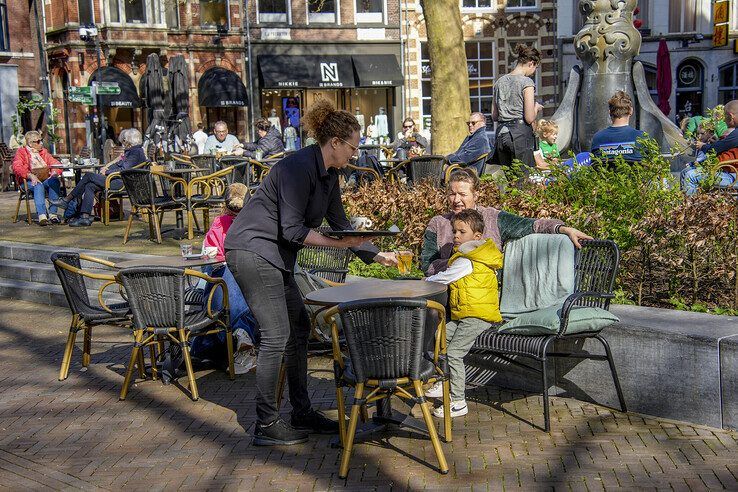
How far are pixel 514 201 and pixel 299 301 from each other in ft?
7.90

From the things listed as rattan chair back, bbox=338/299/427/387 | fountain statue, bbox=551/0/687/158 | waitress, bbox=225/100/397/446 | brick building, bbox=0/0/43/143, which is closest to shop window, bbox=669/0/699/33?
brick building, bbox=0/0/43/143

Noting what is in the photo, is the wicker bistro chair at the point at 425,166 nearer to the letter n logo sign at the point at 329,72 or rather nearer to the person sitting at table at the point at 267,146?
the person sitting at table at the point at 267,146

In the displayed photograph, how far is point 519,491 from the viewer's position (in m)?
4.32

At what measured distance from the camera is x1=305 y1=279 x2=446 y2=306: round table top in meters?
4.84

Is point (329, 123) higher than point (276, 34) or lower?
lower

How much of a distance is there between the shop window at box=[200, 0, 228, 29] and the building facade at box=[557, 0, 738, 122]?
35.2ft

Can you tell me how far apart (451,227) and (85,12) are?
90.1 ft

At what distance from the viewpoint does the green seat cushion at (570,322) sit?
530 centimetres

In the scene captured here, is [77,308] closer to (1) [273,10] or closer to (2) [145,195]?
(2) [145,195]

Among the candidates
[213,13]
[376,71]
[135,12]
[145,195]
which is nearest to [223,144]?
[145,195]

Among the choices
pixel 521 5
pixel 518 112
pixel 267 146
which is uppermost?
pixel 521 5

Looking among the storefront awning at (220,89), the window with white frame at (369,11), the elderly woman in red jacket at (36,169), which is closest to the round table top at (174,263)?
the elderly woman in red jacket at (36,169)

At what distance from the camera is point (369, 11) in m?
32.5

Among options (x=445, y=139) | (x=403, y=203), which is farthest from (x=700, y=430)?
(x=445, y=139)
